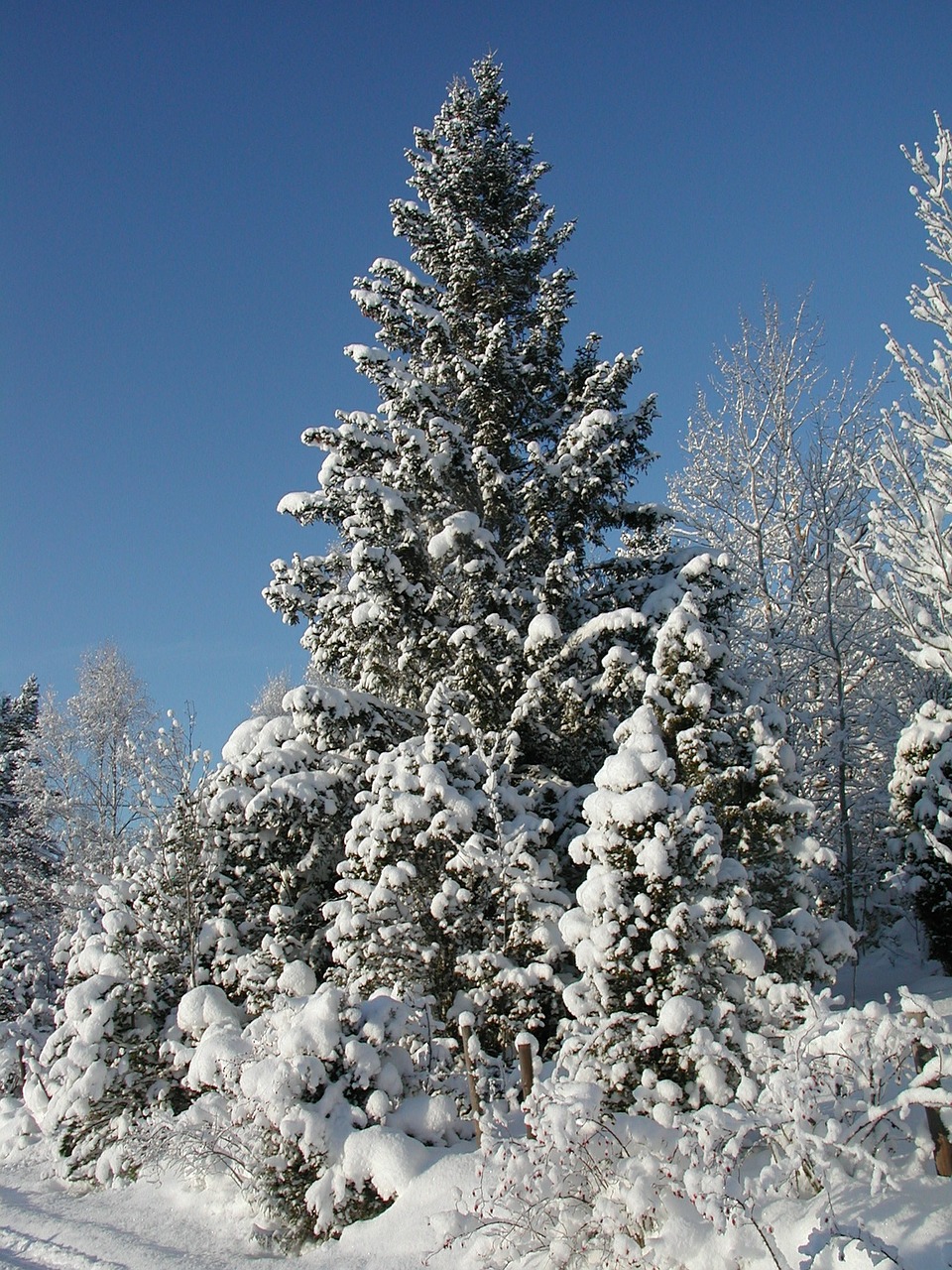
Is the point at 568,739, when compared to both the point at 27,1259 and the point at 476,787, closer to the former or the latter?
the point at 476,787

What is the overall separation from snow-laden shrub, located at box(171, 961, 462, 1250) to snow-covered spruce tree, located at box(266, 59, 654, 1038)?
5.10ft

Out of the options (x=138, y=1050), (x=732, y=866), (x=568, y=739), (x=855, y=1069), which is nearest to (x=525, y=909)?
(x=732, y=866)

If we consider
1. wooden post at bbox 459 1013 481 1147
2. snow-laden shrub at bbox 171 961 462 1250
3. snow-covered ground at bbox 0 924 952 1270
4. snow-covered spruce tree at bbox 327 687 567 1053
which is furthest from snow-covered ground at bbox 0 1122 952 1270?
snow-covered spruce tree at bbox 327 687 567 1053

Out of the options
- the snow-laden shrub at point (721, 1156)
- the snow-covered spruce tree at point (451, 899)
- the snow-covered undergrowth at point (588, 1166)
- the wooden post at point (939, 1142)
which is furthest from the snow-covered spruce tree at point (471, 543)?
the wooden post at point (939, 1142)

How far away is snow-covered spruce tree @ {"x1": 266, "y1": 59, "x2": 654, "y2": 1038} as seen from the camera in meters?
8.91

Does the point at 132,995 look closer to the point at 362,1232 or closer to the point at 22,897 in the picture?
the point at 362,1232

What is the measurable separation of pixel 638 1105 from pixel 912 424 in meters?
5.33

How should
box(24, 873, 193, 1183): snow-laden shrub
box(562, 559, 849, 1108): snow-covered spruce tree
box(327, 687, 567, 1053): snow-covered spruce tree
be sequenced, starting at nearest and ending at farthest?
→ 1. box(562, 559, 849, 1108): snow-covered spruce tree
2. box(327, 687, 567, 1053): snow-covered spruce tree
3. box(24, 873, 193, 1183): snow-laden shrub

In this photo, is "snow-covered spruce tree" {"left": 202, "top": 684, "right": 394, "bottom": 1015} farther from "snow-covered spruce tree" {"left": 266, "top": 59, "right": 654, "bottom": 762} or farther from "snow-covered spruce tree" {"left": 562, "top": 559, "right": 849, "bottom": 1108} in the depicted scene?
"snow-covered spruce tree" {"left": 562, "top": 559, "right": 849, "bottom": 1108}

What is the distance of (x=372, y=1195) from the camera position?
6.05 metres

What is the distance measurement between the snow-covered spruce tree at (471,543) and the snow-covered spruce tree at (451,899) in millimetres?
33

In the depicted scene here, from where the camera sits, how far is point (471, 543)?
11188mm

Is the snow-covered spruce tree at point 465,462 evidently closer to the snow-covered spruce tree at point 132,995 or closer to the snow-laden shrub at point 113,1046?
the snow-covered spruce tree at point 132,995

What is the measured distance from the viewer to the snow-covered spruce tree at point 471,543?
29.2ft
